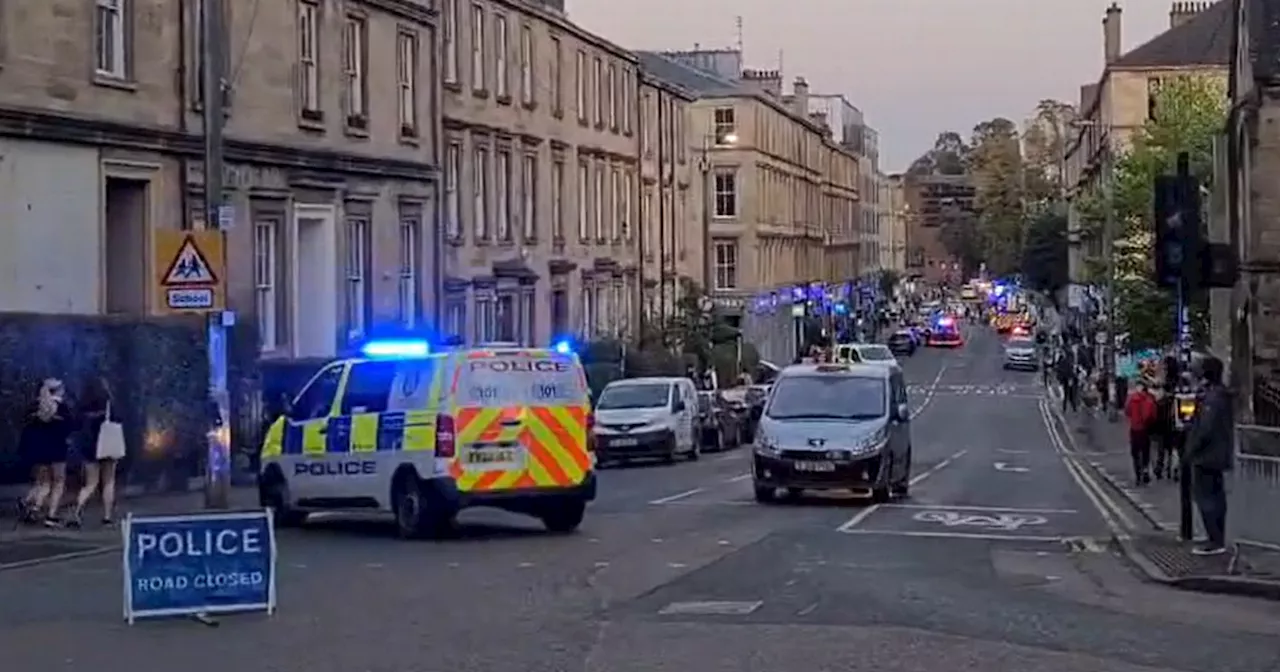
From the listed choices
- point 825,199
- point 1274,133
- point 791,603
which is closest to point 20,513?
point 791,603

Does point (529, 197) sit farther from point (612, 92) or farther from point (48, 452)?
point (48, 452)

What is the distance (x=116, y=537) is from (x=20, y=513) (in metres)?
1.63

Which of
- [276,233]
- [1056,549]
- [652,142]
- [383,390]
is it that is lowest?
[1056,549]

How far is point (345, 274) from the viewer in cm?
4088

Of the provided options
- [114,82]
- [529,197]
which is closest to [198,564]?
[114,82]

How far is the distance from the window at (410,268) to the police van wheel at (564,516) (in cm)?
2044

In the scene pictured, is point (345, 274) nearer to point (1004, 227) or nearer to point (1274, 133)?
A: point (1274, 133)

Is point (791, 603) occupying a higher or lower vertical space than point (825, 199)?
lower

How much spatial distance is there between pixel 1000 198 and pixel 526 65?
413ft

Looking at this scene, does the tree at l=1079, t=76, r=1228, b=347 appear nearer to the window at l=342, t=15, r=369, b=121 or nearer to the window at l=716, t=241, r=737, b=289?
the window at l=342, t=15, r=369, b=121

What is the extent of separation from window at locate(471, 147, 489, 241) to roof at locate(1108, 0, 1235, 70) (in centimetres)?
4517

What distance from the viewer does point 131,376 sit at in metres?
28.3

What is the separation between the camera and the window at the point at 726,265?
9469 centimetres

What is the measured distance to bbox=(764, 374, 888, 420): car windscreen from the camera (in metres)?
29.0
